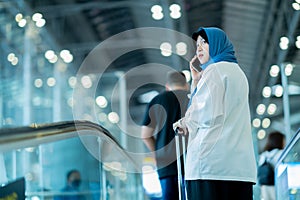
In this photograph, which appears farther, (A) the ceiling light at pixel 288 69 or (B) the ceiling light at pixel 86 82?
(B) the ceiling light at pixel 86 82

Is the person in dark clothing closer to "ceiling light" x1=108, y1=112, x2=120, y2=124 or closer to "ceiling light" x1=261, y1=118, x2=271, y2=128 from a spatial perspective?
"ceiling light" x1=108, y1=112, x2=120, y2=124

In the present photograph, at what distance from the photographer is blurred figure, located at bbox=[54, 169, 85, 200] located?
477 cm

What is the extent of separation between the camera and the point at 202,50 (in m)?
3.16

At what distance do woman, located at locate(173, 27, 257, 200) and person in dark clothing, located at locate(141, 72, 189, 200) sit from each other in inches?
49.6

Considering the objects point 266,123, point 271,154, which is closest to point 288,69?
point 271,154

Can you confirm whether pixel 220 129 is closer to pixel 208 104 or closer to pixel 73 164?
pixel 208 104

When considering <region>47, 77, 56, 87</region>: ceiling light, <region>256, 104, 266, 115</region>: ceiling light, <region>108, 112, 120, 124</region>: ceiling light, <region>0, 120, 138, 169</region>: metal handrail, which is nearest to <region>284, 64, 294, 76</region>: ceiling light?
<region>0, 120, 138, 169</region>: metal handrail

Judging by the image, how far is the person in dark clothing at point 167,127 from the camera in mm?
4281

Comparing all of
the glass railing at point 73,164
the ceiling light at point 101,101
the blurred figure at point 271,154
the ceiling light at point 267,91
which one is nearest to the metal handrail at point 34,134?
the glass railing at point 73,164

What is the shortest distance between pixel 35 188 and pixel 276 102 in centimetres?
1598

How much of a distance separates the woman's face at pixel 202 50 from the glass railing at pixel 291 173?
1.69 m

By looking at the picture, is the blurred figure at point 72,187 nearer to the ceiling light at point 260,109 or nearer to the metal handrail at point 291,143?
the metal handrail at point 291,143

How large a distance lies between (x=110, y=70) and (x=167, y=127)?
16.8 meters

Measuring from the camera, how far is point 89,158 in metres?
4.66
